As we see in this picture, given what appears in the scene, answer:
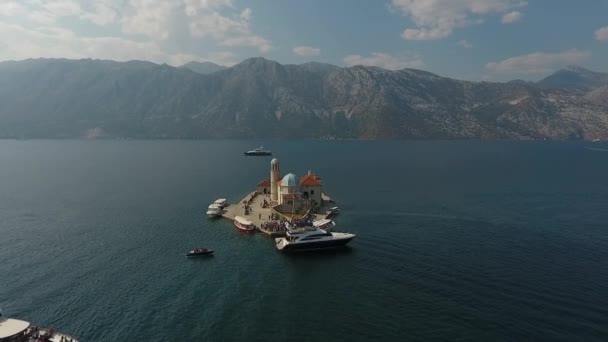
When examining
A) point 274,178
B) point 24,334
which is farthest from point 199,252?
point 274,178

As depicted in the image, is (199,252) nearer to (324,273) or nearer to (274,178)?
(324,273)

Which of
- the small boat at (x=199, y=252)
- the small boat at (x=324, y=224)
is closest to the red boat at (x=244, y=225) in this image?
the small boat at (x=324, y=224)

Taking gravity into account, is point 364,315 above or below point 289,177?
below

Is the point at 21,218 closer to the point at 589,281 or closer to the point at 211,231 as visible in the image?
the point at 211,231

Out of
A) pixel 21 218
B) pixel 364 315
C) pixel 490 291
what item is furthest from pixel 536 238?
pixel 21 218

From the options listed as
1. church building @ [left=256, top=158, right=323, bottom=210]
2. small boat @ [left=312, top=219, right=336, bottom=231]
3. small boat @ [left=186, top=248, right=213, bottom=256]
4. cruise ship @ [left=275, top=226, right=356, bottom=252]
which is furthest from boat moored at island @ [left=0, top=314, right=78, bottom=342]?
church building @ [left=256, top=158, right=323, bottom=210]

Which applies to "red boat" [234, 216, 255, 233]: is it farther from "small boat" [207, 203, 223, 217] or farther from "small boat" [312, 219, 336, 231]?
"small boat" [312, 219, 336, 231]
